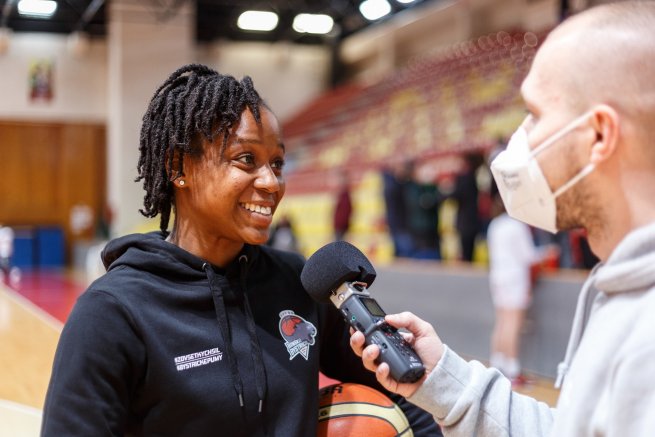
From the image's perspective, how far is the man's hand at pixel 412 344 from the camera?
1.30m

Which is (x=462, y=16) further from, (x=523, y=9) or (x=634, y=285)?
(x=634, y=285)

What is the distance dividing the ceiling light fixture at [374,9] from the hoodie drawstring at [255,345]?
15.5 metres

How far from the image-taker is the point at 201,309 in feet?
5.38

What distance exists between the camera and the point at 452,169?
1127cm

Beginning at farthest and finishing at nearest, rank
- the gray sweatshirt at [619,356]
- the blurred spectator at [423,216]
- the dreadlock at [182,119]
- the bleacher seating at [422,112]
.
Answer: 1. the bleacher seating at [422,112]
2. the blurred spectator at [423,216]
3. the dreadlock at [182,119]
4. the gray sweatshirt at [619,356]

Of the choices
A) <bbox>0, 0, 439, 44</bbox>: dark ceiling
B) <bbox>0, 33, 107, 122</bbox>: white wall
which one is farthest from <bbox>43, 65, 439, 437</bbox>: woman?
<bbox>0, 33, 107, 122</bbox>: white wall

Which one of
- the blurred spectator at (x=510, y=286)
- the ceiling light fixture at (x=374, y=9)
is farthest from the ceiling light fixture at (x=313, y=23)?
the blurred spectator at (x=510, y=286)

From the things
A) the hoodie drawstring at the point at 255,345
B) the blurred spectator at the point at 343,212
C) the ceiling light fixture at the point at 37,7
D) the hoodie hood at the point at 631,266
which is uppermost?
the ceiling light fixture at the point at 37,7

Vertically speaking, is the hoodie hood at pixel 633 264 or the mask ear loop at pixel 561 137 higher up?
the mask ear loop at pixel 561 137

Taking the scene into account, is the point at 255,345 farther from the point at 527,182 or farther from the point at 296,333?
the point at 527,182

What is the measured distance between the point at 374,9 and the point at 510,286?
12.3m

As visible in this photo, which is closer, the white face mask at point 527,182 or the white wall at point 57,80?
the white face mask at point 527,182

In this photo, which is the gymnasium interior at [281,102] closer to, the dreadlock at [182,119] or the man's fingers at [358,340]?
the dreadlock at [182,119]

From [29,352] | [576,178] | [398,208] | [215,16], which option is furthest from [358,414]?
[215,16]
